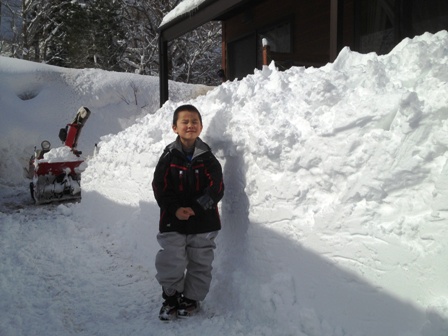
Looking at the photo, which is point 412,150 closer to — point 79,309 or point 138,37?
point 79,309

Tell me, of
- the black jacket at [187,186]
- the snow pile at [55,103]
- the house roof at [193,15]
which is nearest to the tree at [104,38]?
the snow pile at [55,103]

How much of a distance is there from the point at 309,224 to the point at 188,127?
108 cm

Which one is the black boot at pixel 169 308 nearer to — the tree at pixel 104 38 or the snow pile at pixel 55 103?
the snow pile at pixel 55 103

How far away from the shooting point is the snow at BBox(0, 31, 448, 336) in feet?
6.16

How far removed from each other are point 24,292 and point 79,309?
0.61 meters

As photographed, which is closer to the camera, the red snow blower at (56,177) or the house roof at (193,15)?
the house roof at (193,15)

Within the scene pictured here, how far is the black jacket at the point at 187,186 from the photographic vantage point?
2.67 m

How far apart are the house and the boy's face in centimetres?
171

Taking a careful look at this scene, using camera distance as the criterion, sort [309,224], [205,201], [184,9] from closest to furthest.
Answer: [309,224]
[205,201]
[184,9]

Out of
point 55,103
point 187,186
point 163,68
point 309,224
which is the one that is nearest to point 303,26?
point 163,68

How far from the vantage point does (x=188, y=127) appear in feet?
8.96

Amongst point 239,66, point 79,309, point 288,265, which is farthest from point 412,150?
point 239,66

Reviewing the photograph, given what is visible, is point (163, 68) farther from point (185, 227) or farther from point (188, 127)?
point (185, 227)

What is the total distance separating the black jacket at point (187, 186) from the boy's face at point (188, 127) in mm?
105
